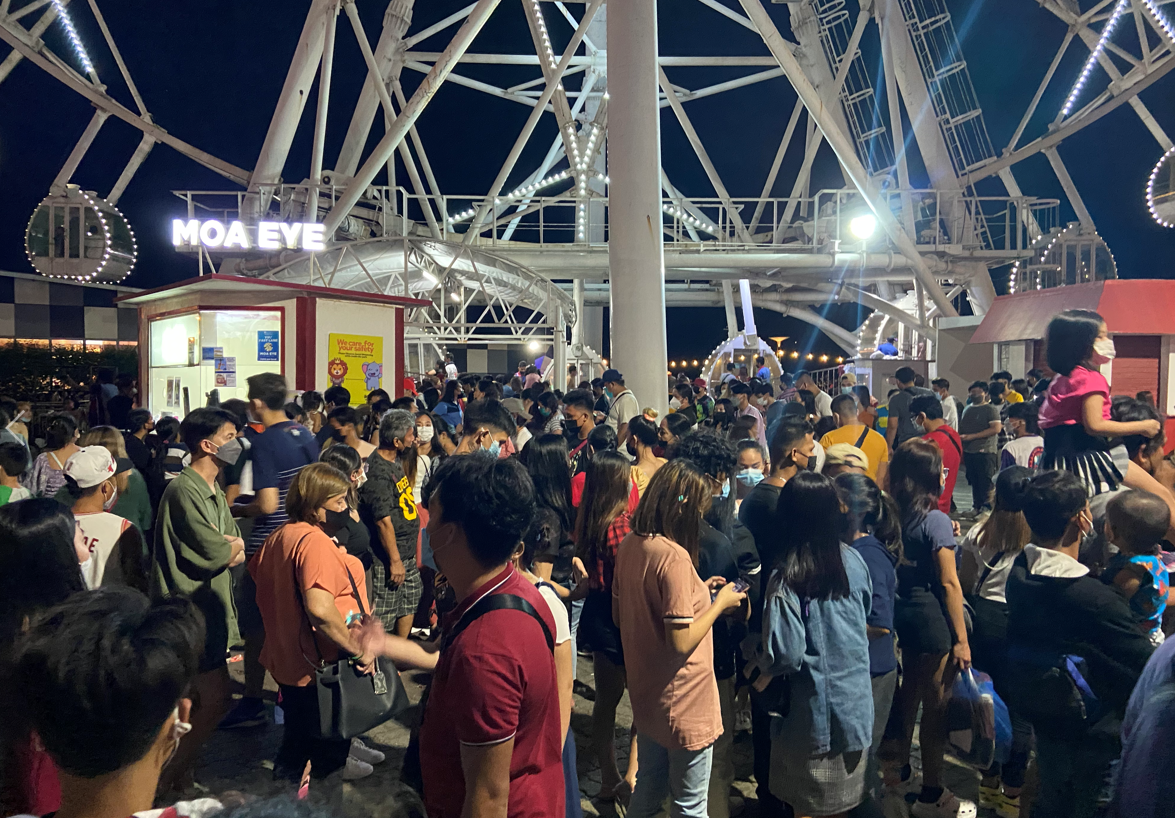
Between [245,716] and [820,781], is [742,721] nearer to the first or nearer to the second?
[820,781]

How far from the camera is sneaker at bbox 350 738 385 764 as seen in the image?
4.64 metres

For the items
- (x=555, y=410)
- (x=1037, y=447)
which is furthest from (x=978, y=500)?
(x=555, y=410)

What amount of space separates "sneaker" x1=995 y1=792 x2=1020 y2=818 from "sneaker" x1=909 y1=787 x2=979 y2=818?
11 cm

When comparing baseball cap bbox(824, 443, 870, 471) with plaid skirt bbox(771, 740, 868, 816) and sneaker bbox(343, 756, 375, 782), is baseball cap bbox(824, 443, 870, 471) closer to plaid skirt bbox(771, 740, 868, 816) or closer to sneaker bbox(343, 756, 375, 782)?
plaid skirt bbox(771, 740, 868, 816)

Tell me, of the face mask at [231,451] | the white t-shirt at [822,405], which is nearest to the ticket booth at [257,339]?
the face mask at [231,451]

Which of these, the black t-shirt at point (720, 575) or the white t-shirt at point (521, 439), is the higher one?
the white t-shirt at point (521, 439)

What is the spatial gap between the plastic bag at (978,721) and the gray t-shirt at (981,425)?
22.3ft

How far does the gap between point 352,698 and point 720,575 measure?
1.77 meters

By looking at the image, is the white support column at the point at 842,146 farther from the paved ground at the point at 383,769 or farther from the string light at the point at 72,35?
the string light at the point at 72,35

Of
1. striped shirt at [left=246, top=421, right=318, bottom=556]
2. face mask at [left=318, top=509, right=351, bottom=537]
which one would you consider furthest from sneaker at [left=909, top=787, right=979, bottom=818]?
striped shirt at [left=246, top=421, right=318, bottom=556]

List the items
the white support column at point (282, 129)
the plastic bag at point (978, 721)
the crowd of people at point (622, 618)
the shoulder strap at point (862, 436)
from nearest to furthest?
the crowd of people at point (622, 618)
the plastic bag at point (978, 721)
the shoulder strap at point (862, 436)
the white support column at point (282, 129)

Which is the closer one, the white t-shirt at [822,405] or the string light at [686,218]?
the white t-shirt at [822,405]

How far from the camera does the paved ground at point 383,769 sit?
416cm

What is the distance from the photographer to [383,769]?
4648 millimetres
